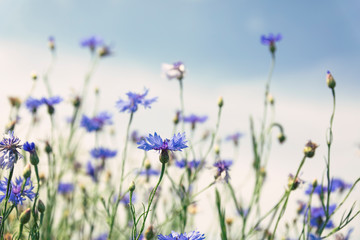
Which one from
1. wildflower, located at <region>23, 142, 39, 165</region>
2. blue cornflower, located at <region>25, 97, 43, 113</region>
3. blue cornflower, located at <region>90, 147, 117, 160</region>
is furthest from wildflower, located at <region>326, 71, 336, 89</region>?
blue cornflower, located at <region>90, 147, 117, 160</region>

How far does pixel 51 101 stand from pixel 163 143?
1033 millimetres

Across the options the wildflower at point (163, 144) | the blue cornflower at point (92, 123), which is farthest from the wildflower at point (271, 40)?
the wildflower at point (163, 144)

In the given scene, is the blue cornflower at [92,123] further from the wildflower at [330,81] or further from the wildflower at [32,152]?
the wildflower at [330,81]

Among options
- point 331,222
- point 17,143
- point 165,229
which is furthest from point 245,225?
point 17,143

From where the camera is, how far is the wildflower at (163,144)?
1065mm

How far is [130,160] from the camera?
276 centimetres

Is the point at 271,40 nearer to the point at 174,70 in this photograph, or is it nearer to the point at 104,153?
the point at 174,70

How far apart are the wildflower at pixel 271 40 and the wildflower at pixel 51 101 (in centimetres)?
103

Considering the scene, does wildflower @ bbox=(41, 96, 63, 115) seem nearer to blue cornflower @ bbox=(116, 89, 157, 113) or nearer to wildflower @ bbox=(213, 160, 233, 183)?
blue cornflower @ bbox=(116, 89, 157, 113)

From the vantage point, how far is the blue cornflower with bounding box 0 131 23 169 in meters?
1.10

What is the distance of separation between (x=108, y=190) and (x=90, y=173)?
297 millimetres

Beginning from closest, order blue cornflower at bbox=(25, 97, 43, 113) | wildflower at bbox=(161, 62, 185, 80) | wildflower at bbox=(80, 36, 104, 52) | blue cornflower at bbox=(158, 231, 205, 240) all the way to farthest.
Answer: blue cornflower at bbox=(158, 231, 205, 240) < wildflower at bbox=(161, 62, 185, 80) < blue cornflower at bbox=(25, 97, 43, 113) < wildflower at bbox=(80, 36, 104, 52)

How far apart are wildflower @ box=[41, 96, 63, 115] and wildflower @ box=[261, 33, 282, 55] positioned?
1.03 m

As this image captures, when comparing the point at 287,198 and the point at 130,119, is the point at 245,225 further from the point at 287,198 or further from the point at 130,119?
the point at 130,119
